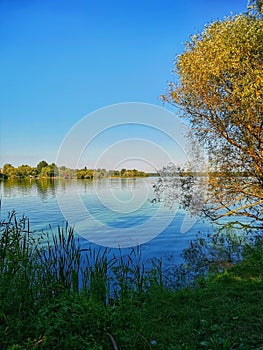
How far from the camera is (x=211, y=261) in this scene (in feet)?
23.9

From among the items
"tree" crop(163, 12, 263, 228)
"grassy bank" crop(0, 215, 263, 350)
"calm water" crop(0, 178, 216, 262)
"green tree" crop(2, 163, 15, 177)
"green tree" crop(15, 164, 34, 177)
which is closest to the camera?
"grassy bank" crop(0, 215, 263, 350)

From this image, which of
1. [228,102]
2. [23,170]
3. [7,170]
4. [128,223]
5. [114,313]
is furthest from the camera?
[23,170]

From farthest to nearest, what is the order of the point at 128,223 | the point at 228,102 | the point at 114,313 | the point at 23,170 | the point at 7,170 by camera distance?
1. the point at 23,170
2. the point at 7,170
3. the point at 128,223
4. the point at 228,102
5. the point at 114,313

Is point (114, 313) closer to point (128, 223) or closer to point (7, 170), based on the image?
point (128, 223)

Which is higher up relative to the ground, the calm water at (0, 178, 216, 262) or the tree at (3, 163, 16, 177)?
the tree at (3, 163, 16, 177)

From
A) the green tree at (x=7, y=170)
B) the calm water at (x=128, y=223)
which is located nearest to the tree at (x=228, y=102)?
the calm water at (x=128, y=223)

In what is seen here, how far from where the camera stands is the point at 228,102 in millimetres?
8430

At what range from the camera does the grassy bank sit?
3.06 m

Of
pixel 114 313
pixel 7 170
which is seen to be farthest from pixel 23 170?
pixel 114 313

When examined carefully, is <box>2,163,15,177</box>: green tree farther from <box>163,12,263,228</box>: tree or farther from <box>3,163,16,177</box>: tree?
<box>163,12,263,228</box>: tree

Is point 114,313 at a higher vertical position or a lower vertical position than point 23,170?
lower

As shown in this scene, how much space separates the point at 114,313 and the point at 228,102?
694 cm

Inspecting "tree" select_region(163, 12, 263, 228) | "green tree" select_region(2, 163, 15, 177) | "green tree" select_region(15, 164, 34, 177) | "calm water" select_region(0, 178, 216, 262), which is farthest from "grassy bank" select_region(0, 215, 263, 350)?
"green tree" select_region(15, 164, 34, 177)

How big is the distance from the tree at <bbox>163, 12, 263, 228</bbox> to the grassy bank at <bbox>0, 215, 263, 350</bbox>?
4.57m
